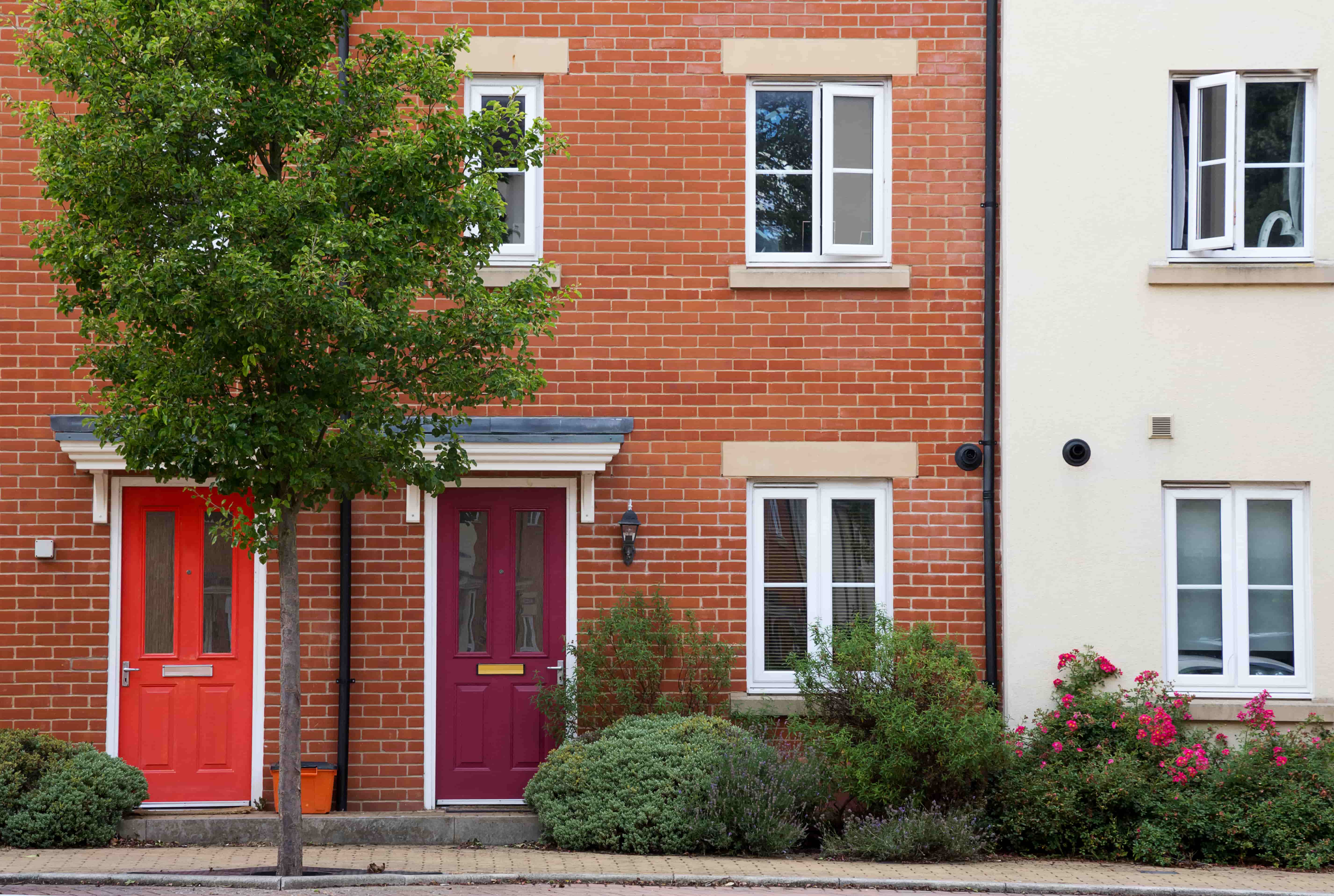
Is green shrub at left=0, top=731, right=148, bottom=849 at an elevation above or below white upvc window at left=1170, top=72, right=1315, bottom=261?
below

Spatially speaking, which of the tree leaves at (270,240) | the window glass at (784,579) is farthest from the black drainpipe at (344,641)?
the window glass at (784,579)

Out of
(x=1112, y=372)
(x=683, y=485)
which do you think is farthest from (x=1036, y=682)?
(x=683, y=485)

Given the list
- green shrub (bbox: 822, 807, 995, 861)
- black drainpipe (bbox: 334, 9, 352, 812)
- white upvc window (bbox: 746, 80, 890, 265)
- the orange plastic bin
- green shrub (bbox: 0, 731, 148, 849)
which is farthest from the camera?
white upvc window (bbox: 746, 80, 890, 265)

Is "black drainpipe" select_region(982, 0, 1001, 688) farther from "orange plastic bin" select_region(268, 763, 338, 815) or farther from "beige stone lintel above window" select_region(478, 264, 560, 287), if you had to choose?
"orange plastic bin" select_region(268, 763, 338, 815)

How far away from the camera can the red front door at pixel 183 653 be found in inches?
379

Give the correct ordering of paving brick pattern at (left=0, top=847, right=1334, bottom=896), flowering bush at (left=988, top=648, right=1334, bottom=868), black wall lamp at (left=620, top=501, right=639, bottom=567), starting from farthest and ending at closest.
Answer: black wall lamp at (left=620, top=501, right=639, bottom=567) → flowering bush at (left=988, top=648, right=1334, bottom=868) → paving brick pattern at (left=0, top=847, right=1334, bottom=896)

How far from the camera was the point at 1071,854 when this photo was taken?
29.4 ft

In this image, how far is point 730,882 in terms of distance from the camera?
789cm

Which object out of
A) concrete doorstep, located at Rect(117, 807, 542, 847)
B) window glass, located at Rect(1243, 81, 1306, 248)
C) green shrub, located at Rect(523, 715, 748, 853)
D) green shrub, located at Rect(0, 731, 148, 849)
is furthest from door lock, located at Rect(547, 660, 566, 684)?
window glass, located at Rect(1243, 81, 1306, 248)

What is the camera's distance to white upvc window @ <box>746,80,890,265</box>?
10039 mm

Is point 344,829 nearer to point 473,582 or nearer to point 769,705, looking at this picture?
point 473,582

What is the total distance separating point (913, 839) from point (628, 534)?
9.63 feet

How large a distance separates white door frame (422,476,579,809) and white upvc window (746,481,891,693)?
4.41 ft

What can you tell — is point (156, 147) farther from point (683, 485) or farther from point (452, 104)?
point (683, 485)
